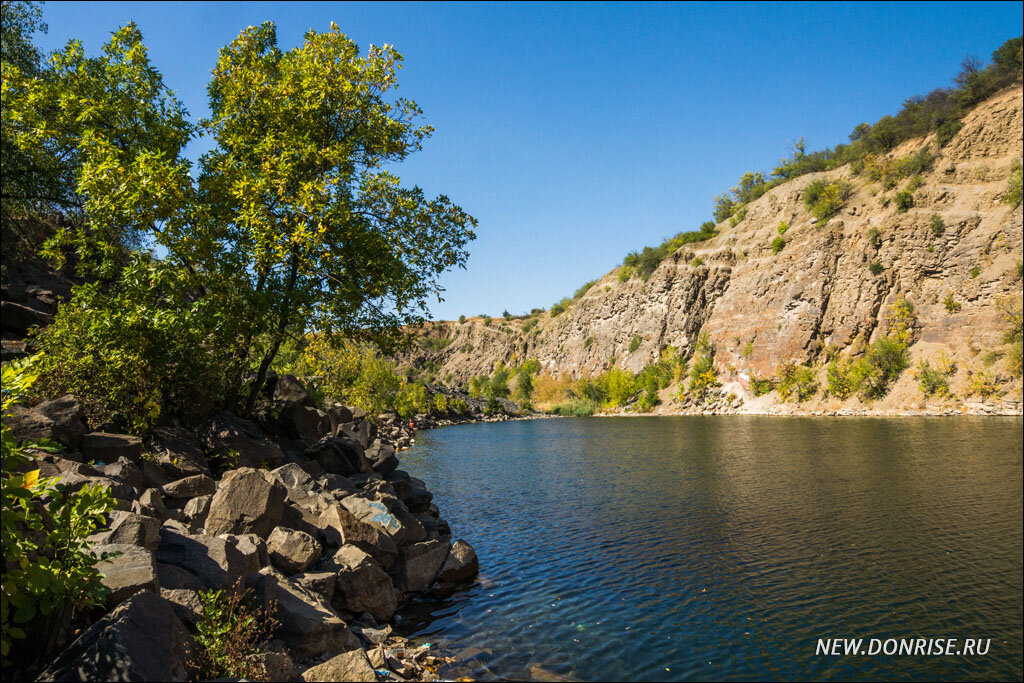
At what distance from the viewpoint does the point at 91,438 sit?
1098cm

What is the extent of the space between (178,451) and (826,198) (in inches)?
2767

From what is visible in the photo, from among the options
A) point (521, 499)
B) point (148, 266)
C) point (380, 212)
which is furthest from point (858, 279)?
point (148, 266)

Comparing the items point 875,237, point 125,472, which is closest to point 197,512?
point 125,472

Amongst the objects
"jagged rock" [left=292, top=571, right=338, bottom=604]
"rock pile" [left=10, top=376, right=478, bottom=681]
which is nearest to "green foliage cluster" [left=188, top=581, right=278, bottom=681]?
"rock pile" [left=10, top=376, right=478, bottom=681]

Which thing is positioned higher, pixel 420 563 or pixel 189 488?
pixel 189 488

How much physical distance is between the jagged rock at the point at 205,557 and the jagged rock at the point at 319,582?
1.25 m

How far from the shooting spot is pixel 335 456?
16.5m

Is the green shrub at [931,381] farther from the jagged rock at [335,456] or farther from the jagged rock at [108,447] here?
the jagged rock at [108,447]

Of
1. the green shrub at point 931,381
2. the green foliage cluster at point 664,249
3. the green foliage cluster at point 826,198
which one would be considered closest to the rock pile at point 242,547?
the green shrub at point 931,381

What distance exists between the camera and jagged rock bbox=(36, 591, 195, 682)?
15.7 ft

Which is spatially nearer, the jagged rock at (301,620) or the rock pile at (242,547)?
the rock pile at (242,547)

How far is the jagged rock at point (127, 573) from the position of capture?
590 cm

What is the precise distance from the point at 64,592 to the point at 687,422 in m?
49.4

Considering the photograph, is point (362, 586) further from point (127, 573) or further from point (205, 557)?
point (127, 573)
